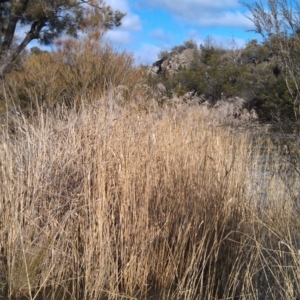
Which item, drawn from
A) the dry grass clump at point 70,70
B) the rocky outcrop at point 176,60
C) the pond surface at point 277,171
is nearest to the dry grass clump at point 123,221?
the pond surface at point 277,171

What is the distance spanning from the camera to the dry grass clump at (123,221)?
12.5 feet

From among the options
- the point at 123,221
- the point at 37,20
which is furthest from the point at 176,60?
the point at 123,221

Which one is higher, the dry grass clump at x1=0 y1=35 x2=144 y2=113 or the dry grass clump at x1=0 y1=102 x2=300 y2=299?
the dry grass clump at x1=0 y1=35 x2=144 y2=113

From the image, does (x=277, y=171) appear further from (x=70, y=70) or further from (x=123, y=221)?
(x=70, y=70)

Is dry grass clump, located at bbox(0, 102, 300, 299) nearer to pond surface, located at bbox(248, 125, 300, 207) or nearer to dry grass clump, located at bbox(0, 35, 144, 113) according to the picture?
pond surface, located at bbox(248, 125, 300, 207)

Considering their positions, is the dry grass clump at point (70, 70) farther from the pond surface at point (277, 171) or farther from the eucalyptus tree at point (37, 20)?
the pond surface at point (277, 171)

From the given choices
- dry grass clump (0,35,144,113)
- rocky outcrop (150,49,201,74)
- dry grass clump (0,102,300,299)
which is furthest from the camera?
rocky outcrop (150,49,201,74)

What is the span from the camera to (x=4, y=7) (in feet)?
48.7

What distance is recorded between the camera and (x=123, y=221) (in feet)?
13.1

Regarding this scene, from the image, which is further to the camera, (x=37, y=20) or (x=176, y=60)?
(x=176, y=60)

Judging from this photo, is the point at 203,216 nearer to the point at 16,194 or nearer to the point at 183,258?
the point at 183,258

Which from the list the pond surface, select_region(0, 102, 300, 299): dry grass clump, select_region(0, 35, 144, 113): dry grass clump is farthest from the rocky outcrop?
select_region(0, 102, 300, 299): dry grass clump

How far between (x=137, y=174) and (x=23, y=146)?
0.97 metres

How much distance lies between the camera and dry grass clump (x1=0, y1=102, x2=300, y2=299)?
381 centimetres
